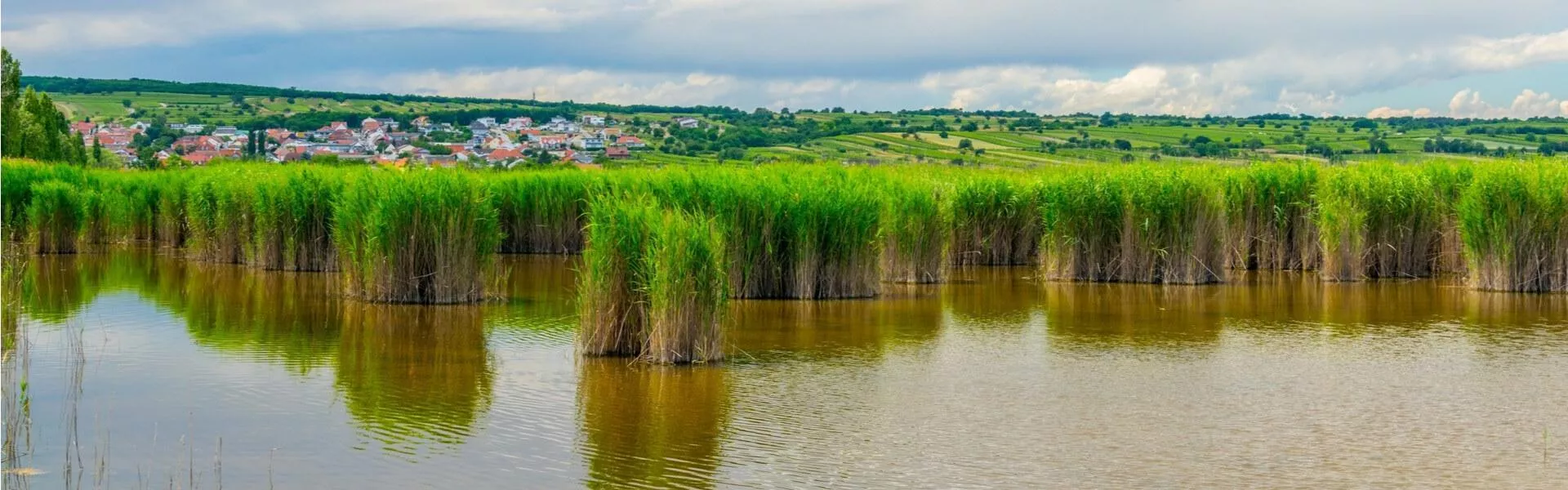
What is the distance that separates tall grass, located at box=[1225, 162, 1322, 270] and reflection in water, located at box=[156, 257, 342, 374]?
45.3 ft

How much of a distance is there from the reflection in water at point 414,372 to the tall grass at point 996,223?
33.0 feet

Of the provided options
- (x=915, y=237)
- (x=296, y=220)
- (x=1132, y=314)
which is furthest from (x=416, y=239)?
(x=1132, y=314)

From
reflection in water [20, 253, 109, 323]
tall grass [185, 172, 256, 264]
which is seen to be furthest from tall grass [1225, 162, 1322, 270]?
reflection in water [20, 253, 109, 323]

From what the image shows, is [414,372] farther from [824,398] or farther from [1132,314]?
[1132,314]

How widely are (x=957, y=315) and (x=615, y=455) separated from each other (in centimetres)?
828

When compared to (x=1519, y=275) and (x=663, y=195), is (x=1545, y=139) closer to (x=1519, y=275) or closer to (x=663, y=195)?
(x=1519, y=275)

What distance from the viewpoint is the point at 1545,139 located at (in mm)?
59000

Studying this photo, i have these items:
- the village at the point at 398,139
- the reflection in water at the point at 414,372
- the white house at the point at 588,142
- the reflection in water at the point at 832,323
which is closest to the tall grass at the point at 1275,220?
the reflection in water at the point at 832,323

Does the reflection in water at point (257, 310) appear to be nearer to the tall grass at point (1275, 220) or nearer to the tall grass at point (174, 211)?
the tall grass at point (174, 211)

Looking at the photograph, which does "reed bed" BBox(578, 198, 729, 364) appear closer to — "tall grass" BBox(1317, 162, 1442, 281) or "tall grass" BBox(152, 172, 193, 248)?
"tall grass" BBox(1317, 162, 1442, 281)

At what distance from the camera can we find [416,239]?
1684 centimetres

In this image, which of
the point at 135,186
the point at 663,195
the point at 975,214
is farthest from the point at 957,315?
the point at 135,186

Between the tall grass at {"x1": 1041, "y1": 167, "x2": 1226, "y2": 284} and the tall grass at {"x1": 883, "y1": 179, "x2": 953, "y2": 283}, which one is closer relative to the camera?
the tall grass at {"x1": 883, "y1": 179, "x2": 953, "y2": 283}

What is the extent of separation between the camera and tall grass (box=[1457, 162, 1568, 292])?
18.8m
